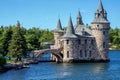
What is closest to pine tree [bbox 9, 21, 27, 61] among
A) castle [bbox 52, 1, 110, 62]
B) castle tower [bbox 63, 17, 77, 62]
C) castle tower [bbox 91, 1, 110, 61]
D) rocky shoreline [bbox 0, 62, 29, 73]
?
rocky shoreline [bbox 0, 62, 29, 73]

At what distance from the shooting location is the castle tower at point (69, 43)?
366 feet

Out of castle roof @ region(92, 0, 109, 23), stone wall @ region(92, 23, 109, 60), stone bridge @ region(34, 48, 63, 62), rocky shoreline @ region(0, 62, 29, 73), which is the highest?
castle roof @ region(92, 0, 109, 23)

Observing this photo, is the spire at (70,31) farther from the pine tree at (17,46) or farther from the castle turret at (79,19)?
the castle turret at (79,19)

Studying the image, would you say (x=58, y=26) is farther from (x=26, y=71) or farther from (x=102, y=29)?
(x=26, y=71)

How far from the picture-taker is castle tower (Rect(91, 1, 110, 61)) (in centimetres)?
11406

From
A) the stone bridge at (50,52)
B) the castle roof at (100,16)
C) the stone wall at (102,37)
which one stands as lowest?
the stone bridge at (50,52)

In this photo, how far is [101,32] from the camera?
374ft

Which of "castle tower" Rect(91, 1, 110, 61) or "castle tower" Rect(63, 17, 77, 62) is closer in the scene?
"castle tower" Rect(63, 17, 77, 62)

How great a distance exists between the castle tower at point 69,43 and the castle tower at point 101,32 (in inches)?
215

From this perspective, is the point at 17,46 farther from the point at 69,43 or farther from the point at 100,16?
the point at 100,16

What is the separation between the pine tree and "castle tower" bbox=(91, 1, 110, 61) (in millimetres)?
17336

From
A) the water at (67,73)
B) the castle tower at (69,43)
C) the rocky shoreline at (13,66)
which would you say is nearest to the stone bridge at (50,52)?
the castle tower at (69,43)

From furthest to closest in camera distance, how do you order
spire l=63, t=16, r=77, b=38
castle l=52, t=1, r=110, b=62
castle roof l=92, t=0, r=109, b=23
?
castle roof l=92, t=0, r=109, b=23
castle l=52, t=1, r=110, b=62
spire l=63, t=16, r=77, b=38

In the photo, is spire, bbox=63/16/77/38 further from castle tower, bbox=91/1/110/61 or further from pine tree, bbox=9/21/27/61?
pine tree, bbox=9/21/27/61
